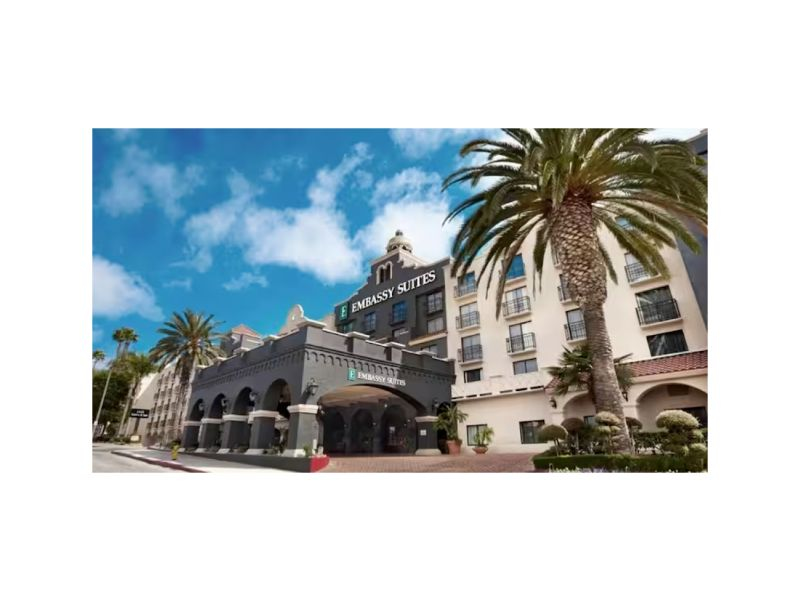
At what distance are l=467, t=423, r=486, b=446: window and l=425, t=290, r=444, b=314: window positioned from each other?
7.27m

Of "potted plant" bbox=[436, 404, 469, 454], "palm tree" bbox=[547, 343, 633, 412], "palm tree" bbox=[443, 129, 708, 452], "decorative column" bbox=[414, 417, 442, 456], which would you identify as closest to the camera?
"palm tree" bbox=[443, 129, 708, 452]

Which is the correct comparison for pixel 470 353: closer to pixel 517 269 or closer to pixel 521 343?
pixel 521 343

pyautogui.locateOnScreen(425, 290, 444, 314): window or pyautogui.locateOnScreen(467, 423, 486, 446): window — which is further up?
pyautogui.locateOnScreen(425, 290, 444, 314): window

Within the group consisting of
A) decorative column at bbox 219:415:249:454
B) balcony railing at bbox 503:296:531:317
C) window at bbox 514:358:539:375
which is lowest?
decorative column at bbox 219:415:249:454

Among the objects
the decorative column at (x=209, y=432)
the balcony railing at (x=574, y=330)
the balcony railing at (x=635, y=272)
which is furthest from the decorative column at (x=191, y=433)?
the balcony railing at (x=635, y=272)

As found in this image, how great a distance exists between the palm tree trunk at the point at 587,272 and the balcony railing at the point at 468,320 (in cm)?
1103

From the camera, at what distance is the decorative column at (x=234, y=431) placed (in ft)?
64.1

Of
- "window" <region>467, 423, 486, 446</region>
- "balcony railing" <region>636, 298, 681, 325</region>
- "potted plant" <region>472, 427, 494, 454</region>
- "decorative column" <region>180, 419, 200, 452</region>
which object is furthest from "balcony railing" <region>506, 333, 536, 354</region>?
"decorative column" <region>180, 419, 200, 452</region>

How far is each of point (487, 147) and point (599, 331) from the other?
624cm

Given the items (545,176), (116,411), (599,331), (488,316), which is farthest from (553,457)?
(116,411)

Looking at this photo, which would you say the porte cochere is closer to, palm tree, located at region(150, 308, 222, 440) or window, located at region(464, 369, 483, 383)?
window, located at region(464, 369, 483, 383)

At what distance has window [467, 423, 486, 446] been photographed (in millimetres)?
20602

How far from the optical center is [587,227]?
12.4m
